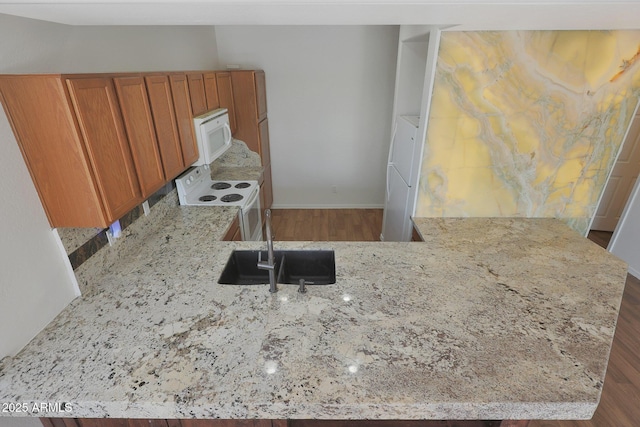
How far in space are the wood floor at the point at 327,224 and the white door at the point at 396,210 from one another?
696 millimetres

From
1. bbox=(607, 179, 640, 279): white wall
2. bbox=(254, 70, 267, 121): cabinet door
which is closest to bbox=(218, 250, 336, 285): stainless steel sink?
bbox=(254, 70, 267, 121): cabinet door

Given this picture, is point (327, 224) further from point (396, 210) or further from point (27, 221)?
point (27, 221)

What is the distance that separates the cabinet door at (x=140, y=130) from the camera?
1457 millimetres

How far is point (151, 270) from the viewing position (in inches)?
68.3

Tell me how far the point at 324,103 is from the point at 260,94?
2.90 ft

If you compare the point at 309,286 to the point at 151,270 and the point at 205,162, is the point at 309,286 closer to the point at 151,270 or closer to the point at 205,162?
the point at 151,270

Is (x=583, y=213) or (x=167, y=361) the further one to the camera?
(x=583, y=213)

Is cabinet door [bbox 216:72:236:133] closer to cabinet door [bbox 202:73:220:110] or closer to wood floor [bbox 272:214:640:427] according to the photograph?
cabinet door [bbox 202:73:220:110]

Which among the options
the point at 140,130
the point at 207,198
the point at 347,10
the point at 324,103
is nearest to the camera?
the point at 347,10

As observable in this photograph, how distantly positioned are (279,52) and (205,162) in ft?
7.85

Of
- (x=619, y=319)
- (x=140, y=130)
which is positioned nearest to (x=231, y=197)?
(x=140, y=130)

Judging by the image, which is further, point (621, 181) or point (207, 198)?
point (621, 181)

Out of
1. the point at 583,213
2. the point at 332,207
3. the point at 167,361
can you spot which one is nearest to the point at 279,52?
the point at 332,207

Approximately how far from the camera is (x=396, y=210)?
9.64 feet
